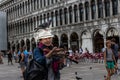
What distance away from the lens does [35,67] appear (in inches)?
176

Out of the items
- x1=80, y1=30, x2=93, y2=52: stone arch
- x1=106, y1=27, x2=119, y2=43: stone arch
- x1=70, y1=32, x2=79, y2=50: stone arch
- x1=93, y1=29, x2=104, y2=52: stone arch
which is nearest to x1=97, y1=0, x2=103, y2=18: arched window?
x1=93, y1=29, x2=104, y2=52: stone arch

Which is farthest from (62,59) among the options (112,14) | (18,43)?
(18,43)

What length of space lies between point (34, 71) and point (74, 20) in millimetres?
41747

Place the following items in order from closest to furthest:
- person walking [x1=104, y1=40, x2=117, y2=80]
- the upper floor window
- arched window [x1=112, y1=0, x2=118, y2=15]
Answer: person walking [x1=104, y1=40, x2=117, y2=80], arched window [x1=112, y1=0, x2=118, y2=15], the upper floor window

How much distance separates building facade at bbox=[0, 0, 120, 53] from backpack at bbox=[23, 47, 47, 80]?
33.1 m

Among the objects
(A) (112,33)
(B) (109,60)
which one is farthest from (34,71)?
(A) (112,33)

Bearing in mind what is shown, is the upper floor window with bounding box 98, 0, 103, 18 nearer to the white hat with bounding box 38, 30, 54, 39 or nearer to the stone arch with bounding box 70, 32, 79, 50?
the stone arch with bounding box 70, 32, 79, 50

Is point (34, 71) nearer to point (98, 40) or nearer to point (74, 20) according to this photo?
point (98, 40)

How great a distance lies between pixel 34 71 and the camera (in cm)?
443

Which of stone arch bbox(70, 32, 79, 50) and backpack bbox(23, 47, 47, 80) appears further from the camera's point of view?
stone arch bbox(70, 32, 79, 50)

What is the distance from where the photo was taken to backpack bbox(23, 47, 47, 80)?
4.43 metres

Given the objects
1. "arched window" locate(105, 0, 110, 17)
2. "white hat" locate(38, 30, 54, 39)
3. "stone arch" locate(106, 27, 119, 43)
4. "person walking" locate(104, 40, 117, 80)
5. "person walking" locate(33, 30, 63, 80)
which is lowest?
"person walking" locate(104, 40, 117, 80)

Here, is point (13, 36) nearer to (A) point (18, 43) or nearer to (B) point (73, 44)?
(A) point (18, 43)

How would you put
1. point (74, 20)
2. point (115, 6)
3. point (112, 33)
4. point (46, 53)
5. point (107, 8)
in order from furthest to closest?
1. point (74, 20)
2. point (107, 8)
3. point (112, 33)
4. point (115, 6)
5. point (46, 53)
